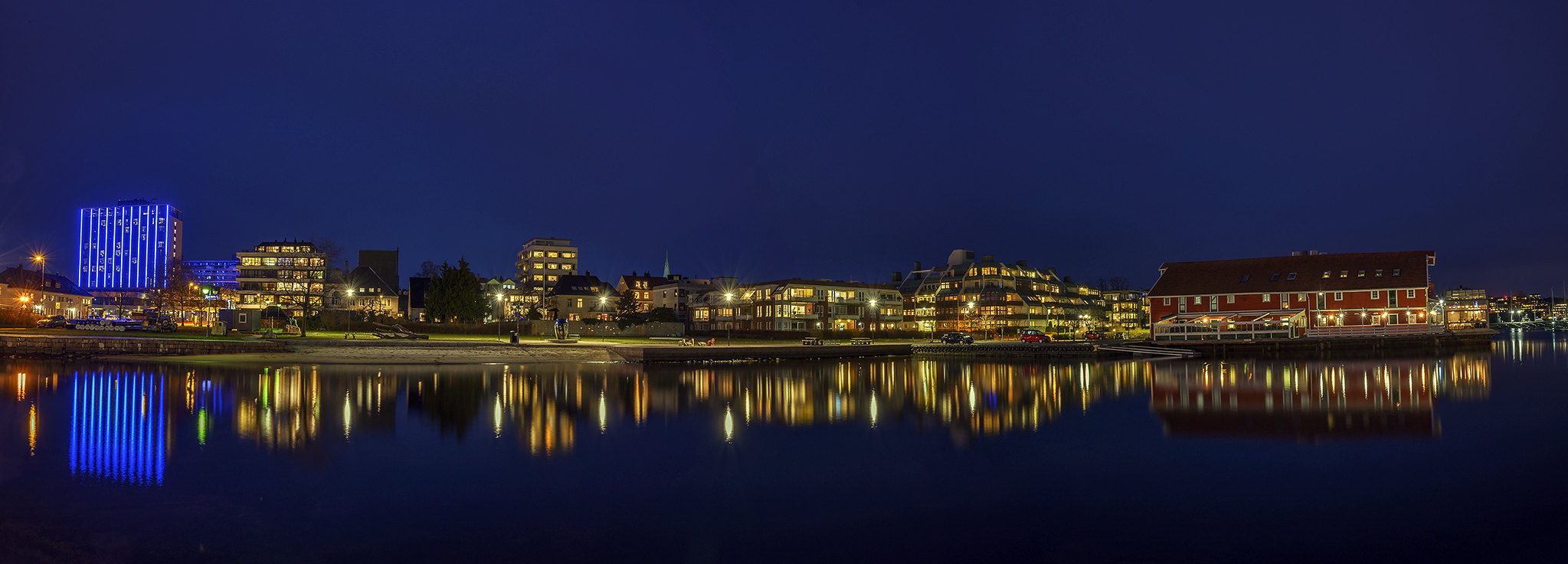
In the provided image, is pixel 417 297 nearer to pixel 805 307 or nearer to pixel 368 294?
pixel 368 294

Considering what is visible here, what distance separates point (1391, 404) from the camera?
92.8 feet

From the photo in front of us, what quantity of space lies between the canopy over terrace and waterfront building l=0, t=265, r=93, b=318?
134333 mm

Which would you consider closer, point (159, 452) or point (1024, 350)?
point (159, 452)

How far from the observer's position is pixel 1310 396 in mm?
31234

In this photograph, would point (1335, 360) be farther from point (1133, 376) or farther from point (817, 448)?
point (817, 448)

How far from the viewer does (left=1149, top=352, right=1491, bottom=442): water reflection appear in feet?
74.0

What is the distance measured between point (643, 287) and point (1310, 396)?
353 feet

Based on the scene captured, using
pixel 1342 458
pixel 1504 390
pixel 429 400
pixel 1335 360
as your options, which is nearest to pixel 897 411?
pixel 1342 458

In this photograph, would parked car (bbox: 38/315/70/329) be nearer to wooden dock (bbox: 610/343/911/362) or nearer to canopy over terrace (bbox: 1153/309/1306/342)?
wooden dock (bbox: 610/343/911/362)

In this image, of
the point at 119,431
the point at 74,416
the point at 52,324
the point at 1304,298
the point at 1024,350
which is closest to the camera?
the point at 119,431

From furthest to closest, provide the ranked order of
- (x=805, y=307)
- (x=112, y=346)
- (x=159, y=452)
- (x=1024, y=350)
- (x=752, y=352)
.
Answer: (x=805, y=307), (x=1024, y=350), (x=752, y=352), (x=112, y=346), (x=159, y=452)

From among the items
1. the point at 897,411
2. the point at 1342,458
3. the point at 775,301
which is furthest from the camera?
the point at 775,301

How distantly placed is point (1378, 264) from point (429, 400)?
8477cm

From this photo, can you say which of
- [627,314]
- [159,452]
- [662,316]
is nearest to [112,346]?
[627,314]
